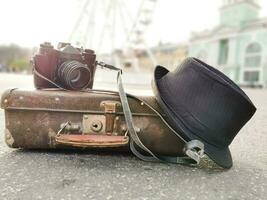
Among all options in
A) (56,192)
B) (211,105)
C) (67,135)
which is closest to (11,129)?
(67,135)

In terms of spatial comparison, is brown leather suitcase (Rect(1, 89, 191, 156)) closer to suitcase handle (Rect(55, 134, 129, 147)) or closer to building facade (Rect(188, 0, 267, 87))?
suitcase handle (Rect(55, 134, 129, 147))

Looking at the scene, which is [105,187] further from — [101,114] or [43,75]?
[43,75]

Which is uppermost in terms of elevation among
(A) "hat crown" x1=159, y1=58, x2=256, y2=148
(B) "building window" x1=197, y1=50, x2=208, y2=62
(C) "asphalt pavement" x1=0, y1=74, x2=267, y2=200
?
(B) "building window" x1=197, y1=50, x2=208, y2=62

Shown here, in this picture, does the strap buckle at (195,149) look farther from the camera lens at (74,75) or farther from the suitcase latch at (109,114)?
the camera lens at (74,75)

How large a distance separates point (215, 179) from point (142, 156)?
Result: 0.22 m

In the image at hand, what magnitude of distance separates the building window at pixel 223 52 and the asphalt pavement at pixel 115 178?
80.4ft

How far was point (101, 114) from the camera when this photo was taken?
0.91m

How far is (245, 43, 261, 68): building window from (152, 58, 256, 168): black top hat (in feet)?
73.6

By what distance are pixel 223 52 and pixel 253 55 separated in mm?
2790

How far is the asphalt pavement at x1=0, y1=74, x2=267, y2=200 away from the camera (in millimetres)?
667

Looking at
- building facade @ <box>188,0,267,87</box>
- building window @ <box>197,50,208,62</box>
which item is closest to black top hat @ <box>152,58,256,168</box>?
building facade @ <box>188,0,267,87</box>

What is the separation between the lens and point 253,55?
22.2 meters

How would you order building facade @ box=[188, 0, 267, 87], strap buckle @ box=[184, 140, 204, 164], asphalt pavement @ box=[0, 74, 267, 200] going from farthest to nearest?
building facade @ box=[188, 0, 267, 87]
strap buckle @ box=[184, 140, 204, 164]
asphalt pavement @ box=[0, 74, 267, 200]

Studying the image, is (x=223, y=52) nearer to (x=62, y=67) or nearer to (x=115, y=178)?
(x=62, y=67)
